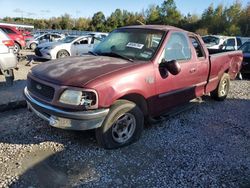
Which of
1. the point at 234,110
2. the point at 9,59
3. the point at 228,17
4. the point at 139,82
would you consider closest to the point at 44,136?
the point at 139,82

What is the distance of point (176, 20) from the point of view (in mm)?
61656

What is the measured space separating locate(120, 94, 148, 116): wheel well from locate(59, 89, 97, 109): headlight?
0.62 m

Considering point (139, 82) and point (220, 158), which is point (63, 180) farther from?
point (220, 158)

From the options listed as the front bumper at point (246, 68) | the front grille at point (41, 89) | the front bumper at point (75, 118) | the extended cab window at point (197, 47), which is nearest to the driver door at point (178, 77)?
the extended cab window at point (197, 47)

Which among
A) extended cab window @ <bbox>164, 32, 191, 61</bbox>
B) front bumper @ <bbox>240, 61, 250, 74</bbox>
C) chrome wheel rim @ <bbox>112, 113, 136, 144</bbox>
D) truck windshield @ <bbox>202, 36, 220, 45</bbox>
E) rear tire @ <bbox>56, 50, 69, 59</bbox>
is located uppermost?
extended cab window @ <bbox>164, 32, 191, 61</bbox>

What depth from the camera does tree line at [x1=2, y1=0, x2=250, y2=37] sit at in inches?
2056

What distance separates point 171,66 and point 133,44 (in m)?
0.84

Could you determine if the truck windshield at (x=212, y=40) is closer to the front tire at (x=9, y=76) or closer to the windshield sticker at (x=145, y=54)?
the front tire at (x=9, y=76)

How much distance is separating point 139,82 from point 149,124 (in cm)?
131

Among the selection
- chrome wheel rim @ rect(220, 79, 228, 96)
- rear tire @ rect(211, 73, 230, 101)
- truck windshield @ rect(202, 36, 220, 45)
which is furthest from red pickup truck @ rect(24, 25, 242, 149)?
truck windshield @ rect(202, 36, 220, 45)

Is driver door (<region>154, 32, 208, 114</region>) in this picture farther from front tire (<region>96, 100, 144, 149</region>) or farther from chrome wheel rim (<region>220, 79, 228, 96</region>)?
chrome wheel rim (<region>220, 79, 228, 96</region>)

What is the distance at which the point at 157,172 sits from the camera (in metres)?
3.59

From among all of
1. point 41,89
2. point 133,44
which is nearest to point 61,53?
point 133,44

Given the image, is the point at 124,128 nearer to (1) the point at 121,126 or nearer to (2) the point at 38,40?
(1) the point at 121,126
